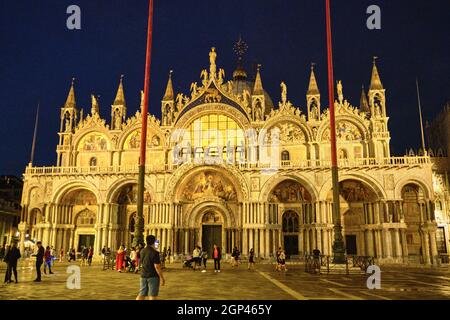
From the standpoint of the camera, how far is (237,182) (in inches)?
1460

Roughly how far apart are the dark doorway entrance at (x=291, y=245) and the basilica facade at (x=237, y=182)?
0.10 meters

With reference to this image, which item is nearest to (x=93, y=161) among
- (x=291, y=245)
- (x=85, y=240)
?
(x=85, y=240)

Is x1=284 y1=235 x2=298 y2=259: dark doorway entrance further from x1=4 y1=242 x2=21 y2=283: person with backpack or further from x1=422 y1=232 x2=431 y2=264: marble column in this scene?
x1=4 y1=242 x2=21 y2=283: person with backpack

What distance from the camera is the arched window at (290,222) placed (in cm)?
3831

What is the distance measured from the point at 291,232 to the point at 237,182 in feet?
24.5

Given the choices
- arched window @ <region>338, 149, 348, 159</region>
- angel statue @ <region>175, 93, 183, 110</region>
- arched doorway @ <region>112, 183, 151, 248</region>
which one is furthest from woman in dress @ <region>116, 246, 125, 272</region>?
arched window @ <region>338, 149, 348, 159</region>

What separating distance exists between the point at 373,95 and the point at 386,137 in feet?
15.7

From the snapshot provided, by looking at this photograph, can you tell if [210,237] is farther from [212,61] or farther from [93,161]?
[212,61]

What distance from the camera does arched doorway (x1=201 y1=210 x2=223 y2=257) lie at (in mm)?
38906

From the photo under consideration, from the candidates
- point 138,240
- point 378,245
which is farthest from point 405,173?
point 138,240

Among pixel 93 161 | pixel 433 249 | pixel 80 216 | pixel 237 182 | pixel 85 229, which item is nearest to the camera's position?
pixel 433 249

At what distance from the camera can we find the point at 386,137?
37.3m

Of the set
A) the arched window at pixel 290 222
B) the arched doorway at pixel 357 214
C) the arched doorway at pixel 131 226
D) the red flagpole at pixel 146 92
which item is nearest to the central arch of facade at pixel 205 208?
the arched window at pixel 290 222
